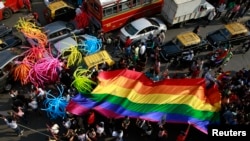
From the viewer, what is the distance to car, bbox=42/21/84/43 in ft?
76.8

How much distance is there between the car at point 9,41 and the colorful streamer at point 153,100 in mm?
7184

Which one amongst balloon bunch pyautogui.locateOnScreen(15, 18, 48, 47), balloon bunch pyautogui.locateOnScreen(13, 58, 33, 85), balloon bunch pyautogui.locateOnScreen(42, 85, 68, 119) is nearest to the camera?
balloon bunch pyautogui.locateOnScreen(42, 85, 68, 119)

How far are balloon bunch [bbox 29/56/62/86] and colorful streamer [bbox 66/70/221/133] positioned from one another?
2953 millimetres

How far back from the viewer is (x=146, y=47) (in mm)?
23297

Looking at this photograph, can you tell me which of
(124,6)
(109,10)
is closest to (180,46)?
(124,6)

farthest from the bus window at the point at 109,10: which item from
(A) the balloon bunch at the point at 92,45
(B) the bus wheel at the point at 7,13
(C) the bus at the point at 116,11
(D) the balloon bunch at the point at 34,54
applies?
(B) the bus wheel at the point at 7,13

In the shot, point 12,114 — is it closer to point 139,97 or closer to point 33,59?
point 33,59

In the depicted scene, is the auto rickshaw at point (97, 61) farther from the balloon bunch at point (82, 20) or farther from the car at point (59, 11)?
the car at point (59, 11)

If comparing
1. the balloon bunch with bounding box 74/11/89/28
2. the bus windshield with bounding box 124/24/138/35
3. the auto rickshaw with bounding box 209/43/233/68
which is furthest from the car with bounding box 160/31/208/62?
the balloon bunch with bounding box 74/11/89/28

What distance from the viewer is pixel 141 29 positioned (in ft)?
78.0

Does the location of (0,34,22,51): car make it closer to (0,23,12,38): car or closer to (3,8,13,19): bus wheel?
(0,23,12,38): car

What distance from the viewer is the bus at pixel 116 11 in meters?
24.0

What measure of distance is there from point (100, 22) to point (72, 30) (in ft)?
7.02

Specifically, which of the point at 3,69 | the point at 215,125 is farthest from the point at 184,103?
the point at 3,69
